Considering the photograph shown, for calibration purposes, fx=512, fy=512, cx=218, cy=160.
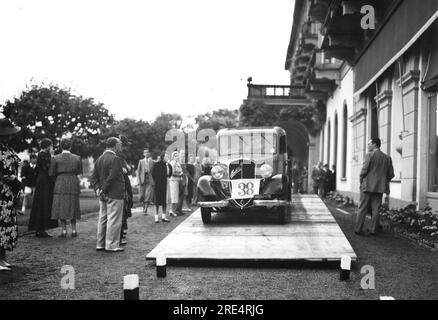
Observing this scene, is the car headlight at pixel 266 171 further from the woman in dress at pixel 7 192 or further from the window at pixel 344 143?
the window at pixel 344 143

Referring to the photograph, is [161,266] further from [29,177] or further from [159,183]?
[29,177]

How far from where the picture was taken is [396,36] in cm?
1176

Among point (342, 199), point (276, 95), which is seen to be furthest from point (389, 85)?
point (276, 95)

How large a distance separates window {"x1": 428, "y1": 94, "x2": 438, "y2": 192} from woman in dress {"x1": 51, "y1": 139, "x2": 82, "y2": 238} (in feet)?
24.0

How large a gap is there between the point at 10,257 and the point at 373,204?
22.3 ft

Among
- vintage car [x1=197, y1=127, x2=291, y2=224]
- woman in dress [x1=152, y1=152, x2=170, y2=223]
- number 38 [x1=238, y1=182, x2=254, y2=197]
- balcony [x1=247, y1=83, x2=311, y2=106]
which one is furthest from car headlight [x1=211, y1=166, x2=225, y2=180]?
balcony [x1=247, y1=83, x2=311, y2=106]

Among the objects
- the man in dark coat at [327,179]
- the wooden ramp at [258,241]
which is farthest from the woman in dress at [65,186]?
the man in dark coat at [327,179]

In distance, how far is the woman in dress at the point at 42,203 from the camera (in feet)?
32.8

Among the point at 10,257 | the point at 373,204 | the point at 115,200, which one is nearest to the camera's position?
the point at 10,257

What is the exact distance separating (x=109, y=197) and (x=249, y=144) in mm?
5125

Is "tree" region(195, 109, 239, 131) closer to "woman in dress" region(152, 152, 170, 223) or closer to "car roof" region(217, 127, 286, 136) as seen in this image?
"car roof" region(217, 127, 286, 136)
